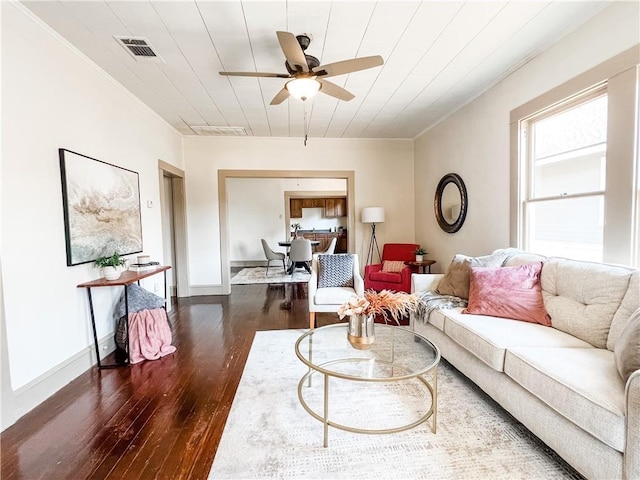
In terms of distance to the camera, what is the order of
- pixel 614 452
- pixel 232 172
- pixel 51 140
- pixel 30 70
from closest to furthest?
pixel 614 452
pixel 30 70
pixel 51 140
pixel 232 172

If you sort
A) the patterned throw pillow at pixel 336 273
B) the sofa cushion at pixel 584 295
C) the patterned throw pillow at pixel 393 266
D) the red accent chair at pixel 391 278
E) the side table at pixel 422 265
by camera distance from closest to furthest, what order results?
the sofa cushion at pixel 584 295 < the patterned throw pillow at pixel 336 273 < the red accent chair at pixel 391 278 < the side table at pixel 422 265 < the patterned throw pillow at pixel 393 266

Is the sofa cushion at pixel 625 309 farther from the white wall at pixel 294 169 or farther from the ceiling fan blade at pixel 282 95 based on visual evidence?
the white wall at pixel 294 169

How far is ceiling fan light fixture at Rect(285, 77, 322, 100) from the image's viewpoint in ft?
7.52

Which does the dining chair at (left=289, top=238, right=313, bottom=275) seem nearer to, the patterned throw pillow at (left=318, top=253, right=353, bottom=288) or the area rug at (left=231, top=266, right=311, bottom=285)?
the area rug at (left=231, top=266, right=311, bottom=285)

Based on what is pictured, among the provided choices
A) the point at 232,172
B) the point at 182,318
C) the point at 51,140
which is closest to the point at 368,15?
the point at 51,140

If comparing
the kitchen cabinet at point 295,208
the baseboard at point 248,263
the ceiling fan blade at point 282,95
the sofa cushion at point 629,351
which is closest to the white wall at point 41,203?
the ceiling fan blade at point 282,95

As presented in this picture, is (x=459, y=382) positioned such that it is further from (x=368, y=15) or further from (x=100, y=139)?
(x=100, y=139)

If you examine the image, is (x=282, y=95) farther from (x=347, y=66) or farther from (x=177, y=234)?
(x=177, y=234)

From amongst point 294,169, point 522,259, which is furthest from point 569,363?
point 294,169

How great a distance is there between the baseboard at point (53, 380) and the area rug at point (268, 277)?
145 inches

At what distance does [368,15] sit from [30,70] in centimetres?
238

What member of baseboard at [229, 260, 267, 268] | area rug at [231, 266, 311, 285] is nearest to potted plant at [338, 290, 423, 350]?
area rug at [231, 266, 311, 285]

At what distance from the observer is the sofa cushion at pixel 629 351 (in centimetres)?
130

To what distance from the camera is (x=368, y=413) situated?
1.92 metres
